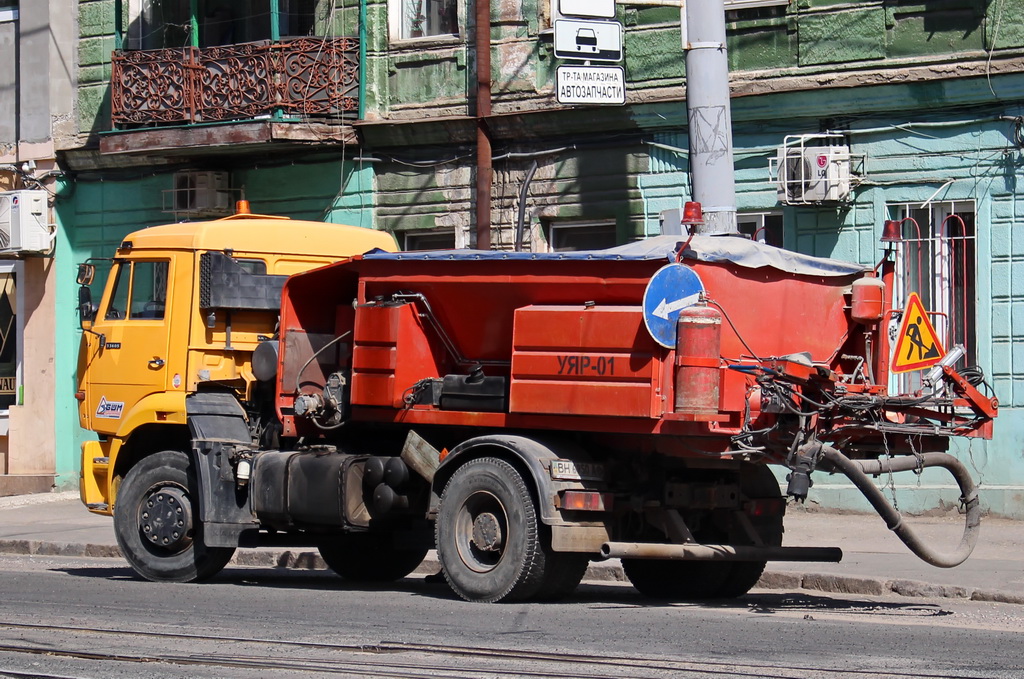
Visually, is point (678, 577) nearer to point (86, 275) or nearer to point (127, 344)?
point (127, 344)

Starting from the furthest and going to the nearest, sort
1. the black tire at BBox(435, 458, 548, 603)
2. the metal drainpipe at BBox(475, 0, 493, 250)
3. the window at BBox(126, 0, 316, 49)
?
the window at BBox(126, 0, 316, 49) < the metal drainpipe at BBox(475, 0, 493, 250) < the black tire at BBox(435, 458, 548, 603)

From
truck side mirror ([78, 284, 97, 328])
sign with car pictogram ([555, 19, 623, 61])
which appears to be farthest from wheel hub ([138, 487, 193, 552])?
sign with car pictogram ([555, 19, 623, 61])

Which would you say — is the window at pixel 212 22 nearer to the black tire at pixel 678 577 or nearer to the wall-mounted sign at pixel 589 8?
the wall-mounted sign at pixel 589 8

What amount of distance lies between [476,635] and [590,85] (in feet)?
27.4

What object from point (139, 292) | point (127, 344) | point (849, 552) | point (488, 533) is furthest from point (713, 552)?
point (139, 292)

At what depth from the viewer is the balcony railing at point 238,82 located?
18.9 metres

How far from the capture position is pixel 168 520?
11.7 metres

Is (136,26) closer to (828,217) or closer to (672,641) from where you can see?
(828,217)

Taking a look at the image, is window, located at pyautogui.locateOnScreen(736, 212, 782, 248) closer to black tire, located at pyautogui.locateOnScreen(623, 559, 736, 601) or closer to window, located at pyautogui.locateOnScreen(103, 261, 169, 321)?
black tire, located at pyautogui.locateOnScreen(623, 559, 736, 601)

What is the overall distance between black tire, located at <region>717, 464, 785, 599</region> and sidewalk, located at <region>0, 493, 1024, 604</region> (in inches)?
34.9

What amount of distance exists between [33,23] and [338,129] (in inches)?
214

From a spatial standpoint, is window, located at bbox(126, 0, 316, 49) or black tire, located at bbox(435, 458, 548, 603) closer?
black tire, located at bbox(435, 458, 548, 603)

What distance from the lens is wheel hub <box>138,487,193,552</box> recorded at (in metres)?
11.7

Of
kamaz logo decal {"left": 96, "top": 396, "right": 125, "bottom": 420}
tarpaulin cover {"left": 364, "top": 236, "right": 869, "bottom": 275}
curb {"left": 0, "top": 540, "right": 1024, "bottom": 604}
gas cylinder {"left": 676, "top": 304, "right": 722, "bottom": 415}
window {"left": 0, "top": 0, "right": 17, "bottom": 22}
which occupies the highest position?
window {"left": 0, "top": 0, "right": 17, "bottom": 22}
